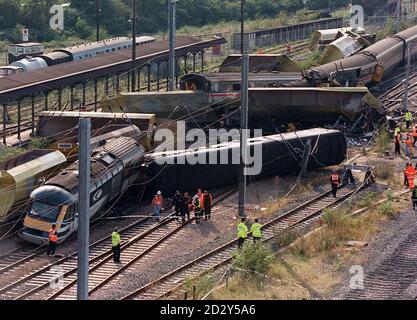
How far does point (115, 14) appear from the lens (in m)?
82.8

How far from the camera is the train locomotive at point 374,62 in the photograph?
37625 millimetres

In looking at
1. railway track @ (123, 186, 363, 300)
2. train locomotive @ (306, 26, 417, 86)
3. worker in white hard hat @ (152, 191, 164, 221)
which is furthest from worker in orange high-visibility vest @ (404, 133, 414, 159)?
worker in white hard hat @ (152, 191, 164, 221)

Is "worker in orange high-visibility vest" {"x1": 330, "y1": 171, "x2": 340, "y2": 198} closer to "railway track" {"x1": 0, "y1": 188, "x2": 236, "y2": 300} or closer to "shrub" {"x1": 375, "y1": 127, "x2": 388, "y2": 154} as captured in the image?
"railway track" {"x1": 0, "y1": 188, "x2": 236, "y2": 300}

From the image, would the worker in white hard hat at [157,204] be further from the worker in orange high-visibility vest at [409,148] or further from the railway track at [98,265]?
the worker in orange high-visibility vest at [409,148]

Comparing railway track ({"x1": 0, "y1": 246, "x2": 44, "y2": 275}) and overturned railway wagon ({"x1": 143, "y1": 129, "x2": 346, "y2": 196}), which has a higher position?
overturned railway wagon ({"x1": 143, "y1": 129, "x2": 346, "y2": 196})

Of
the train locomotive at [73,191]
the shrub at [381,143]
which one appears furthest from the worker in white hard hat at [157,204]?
the shrub at [381,143]

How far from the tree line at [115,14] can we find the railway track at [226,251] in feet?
169

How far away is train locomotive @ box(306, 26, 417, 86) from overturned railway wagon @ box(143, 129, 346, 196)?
726 cm

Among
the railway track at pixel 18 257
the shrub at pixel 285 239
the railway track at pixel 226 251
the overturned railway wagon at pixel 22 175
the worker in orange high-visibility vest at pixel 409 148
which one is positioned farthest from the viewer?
the worker in orange high-visibility vest at pixel 409 148

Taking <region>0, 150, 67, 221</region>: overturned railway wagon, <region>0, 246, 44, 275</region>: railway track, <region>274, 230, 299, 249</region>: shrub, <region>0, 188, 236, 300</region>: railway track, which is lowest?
<region>0, 246, 44, 275</region>: railway track

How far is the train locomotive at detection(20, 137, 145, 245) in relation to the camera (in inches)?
885

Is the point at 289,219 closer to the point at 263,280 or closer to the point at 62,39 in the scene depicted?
the point at 263,280

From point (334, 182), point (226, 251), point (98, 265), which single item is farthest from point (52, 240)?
point (334, 182)
